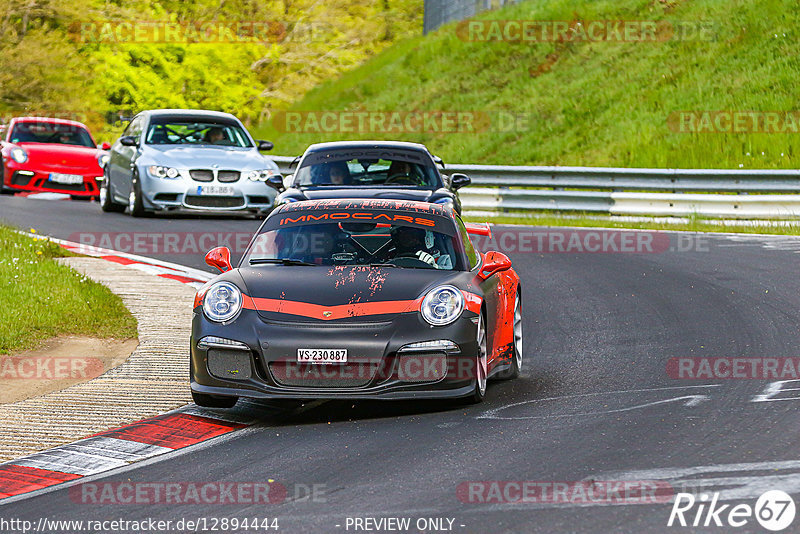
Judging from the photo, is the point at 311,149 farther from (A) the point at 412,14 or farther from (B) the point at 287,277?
(A) the point at 412,14

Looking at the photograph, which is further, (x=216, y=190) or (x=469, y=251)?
(x=216, y=190)

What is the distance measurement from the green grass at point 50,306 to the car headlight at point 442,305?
3716mm

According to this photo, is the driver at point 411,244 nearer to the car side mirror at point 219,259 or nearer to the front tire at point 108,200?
the car side mirror at point 219,259

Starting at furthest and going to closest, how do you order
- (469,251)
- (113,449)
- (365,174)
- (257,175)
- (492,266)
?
(257,175) < (365,174) < (469,251) < (492,266) < (113,449)

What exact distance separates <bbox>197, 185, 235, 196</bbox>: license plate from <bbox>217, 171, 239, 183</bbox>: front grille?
99 mm

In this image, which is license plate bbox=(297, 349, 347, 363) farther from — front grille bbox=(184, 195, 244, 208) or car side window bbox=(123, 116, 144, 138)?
car side window bbox=(123, 116, 144, 138)

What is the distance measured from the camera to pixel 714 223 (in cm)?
2089

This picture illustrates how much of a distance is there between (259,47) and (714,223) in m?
28.6

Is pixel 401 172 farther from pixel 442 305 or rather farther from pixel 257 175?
pixel 442 305

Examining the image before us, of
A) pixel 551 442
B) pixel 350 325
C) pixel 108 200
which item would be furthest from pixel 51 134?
pixel 551 442

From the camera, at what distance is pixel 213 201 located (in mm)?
19000

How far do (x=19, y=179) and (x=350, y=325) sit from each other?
1784cm

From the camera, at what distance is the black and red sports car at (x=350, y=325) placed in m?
7.45

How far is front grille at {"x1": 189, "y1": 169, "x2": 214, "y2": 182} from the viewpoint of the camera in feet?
62.1
